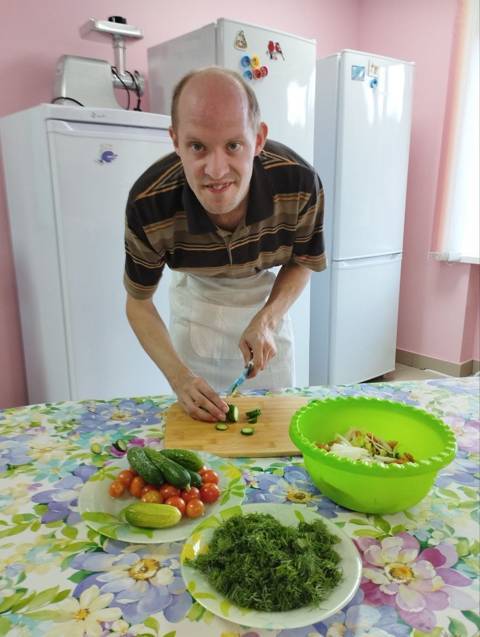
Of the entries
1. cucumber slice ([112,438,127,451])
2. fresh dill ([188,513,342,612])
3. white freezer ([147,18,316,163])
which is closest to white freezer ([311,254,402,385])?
white freezer ([147,18,316,163])

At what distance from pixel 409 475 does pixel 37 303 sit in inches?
75.6

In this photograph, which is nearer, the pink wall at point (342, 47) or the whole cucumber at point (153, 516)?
the whole cucumber at point (153, 516)

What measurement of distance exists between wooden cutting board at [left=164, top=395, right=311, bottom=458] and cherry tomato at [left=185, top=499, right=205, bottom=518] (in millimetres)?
198

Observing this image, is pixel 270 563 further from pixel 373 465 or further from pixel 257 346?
pixel 257 346

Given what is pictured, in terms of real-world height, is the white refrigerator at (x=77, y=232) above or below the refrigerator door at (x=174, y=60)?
below

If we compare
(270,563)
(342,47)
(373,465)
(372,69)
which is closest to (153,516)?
(270,563)

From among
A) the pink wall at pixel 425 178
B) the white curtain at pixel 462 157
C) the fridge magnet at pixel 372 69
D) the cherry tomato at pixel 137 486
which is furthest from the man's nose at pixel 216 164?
the pink wall at pixel 425 178

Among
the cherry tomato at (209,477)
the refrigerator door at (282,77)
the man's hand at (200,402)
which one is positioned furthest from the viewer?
the refrigerator door at (282,77)

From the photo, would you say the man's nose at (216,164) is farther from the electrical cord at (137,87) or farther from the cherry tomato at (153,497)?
the electrical cord at (137,87)

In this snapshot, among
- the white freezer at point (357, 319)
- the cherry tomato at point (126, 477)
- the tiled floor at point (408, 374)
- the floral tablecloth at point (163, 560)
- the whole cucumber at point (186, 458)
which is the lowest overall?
the tiled floor at point (408, 374)

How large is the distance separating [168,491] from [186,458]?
7 cm

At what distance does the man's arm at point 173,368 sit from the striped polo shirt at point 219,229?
0.16 feet

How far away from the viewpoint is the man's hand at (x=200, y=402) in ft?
3.61

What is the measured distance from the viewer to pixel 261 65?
2.33 meters
